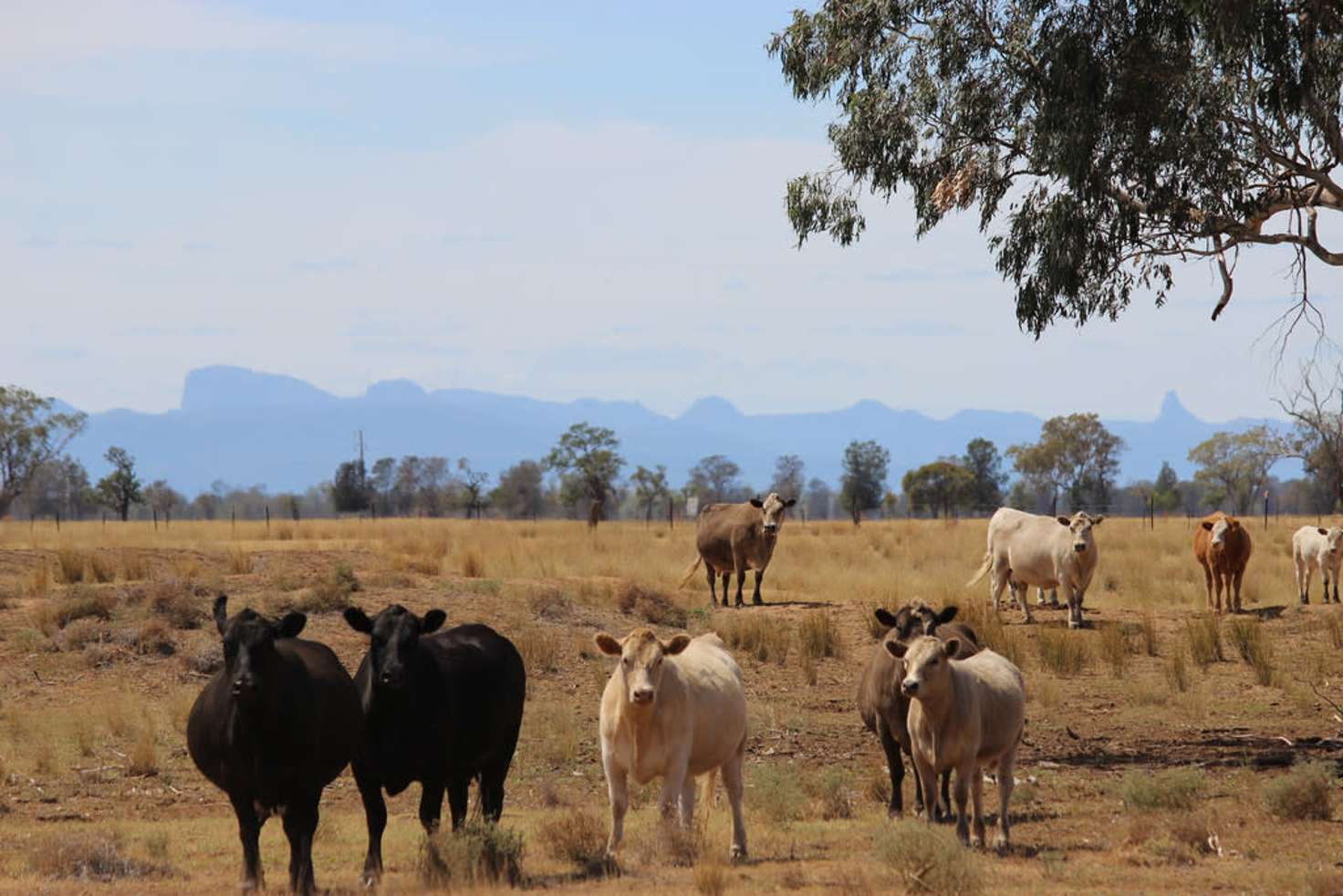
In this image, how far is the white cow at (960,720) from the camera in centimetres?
1164

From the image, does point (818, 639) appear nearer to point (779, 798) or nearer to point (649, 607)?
point (649, 607)

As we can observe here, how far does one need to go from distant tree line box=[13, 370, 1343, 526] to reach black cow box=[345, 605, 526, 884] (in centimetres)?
7024

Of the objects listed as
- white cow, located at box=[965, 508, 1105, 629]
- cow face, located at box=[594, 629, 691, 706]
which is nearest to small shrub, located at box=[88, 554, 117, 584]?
white cow, located at box=[965, 508, 1105, 629]

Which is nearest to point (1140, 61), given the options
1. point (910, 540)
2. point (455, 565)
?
point (455, 565)

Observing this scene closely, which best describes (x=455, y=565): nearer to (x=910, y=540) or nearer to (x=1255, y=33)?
(x=910, y=540)

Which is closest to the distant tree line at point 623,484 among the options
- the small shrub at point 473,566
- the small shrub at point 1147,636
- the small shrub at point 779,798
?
the small shrub at point 473,566

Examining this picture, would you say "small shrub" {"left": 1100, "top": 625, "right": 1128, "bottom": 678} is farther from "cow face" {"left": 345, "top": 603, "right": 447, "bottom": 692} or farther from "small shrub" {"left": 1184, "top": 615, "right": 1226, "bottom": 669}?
"cow face" {"left": 345, "top": 603, "right": 447, "bottom": 692}

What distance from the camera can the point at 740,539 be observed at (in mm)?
30500

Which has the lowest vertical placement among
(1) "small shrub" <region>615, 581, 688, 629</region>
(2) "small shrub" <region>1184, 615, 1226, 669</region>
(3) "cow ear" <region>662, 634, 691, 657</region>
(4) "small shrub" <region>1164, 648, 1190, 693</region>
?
(4) "small shrub" <region>1164, 648, 1190, 693</region>

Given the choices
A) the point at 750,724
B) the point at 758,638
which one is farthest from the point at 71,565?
the point at 750,724

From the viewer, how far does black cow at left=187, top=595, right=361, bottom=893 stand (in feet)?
33.1

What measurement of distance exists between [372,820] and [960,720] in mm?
4075

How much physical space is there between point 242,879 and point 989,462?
111807 millimetres

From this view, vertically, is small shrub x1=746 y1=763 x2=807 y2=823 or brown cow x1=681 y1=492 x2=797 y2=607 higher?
brown cow x1=681 y1=492 x2=797 y2=607
